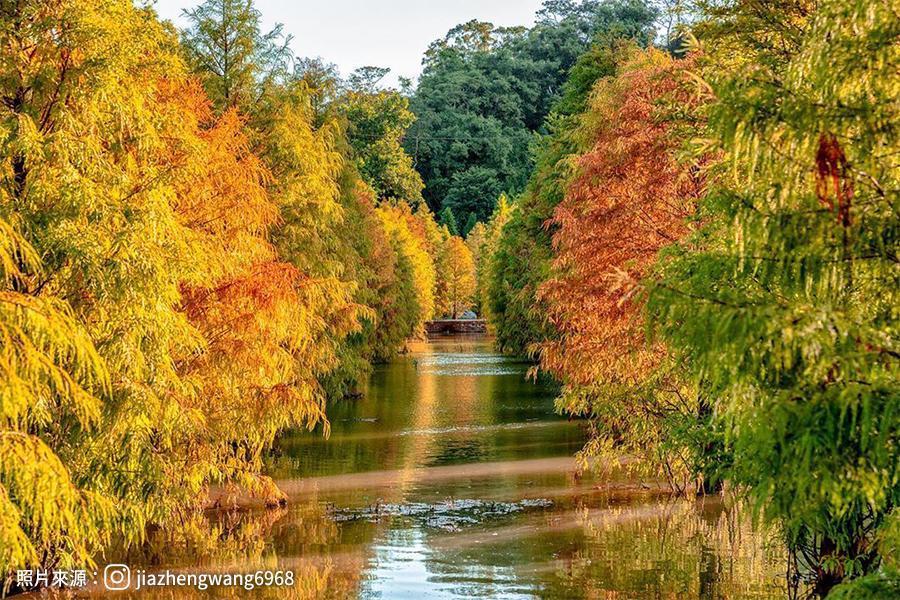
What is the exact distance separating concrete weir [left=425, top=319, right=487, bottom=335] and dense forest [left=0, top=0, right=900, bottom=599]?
67.7 m

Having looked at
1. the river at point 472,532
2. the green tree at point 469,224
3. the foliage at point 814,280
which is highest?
the green tree at point 469,224

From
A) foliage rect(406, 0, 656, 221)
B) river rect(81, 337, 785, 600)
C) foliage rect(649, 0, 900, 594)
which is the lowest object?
river rect(81, 337, 785, 600)

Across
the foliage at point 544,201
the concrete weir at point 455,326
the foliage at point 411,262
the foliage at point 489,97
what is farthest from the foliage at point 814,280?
the foliage at point 489,97

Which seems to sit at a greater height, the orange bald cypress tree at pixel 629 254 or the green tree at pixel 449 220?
the green tree at pixel 449 220

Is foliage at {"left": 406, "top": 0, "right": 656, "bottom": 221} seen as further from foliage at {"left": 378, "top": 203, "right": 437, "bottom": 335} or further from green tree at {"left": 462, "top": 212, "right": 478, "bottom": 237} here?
foliage at {"left": 378, "top": 203, "right": 437, "bottom": 335}

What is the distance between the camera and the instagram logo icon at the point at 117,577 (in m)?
13.2

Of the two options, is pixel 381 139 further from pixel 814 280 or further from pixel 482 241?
pixel 814 280

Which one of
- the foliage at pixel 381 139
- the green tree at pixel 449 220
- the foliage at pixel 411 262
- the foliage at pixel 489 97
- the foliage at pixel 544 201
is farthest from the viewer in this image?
the foliage at pixel 489 97

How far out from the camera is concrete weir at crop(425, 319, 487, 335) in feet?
318

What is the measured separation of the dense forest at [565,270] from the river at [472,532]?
0.95 metres

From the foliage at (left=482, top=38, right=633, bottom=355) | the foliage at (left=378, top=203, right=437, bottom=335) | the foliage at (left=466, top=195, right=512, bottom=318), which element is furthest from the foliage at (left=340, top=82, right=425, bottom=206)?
the foliage at (left=466, top=195, right=512, bottom=318)

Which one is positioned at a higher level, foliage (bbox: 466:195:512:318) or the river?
foliage (bbox: 466:195:512:318)

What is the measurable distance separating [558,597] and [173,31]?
14.1 meters

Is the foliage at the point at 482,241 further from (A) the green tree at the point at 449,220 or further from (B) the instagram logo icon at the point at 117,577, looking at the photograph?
(B) the instagram logo icon at the point at 117,577
